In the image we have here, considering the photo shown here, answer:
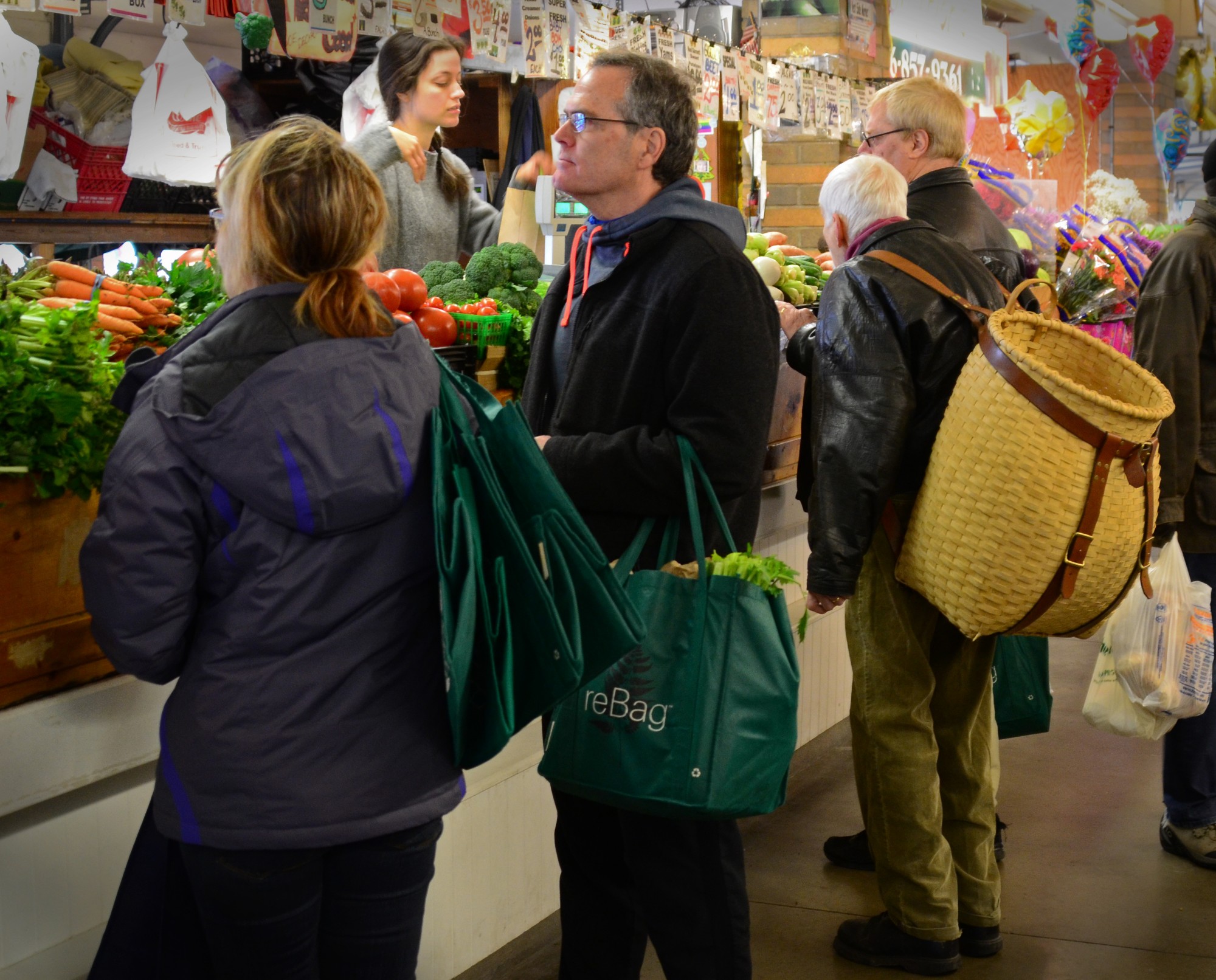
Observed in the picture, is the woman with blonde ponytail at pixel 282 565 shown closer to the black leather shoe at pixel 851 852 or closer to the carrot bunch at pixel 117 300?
the carrot bunch at pixel 117 300

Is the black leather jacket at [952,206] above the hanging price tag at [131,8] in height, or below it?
below

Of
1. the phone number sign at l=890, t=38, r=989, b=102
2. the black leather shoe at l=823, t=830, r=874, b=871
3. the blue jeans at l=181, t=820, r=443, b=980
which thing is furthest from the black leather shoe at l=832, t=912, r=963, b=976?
the phone number sign at l=890, t=38, r=989, b=102

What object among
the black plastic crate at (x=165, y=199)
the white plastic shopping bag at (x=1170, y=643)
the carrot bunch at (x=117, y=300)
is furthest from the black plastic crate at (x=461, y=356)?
the black plastic crate at (x=165, y=199)

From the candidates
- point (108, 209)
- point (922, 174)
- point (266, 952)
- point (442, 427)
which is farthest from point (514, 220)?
point (266, 952)

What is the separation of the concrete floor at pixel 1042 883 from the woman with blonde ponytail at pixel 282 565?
1.34m

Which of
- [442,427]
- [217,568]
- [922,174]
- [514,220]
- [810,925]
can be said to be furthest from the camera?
[514,220]

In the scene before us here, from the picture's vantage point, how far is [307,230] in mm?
1549

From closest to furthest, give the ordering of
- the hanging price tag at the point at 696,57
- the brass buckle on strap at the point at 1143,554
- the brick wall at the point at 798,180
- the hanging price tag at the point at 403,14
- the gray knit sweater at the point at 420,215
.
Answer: the brass buckle on strap at the point at 1143,554, the hanging price tag at the point at 403,14, the gray knit sweater at the point at 420,215, the hanging price tag at the point at 696,57, the brick wall at the point at 798,180

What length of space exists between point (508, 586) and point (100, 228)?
4601 mm

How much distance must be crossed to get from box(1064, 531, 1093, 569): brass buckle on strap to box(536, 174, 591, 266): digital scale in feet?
7.87

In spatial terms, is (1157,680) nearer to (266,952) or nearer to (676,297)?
(676,297)

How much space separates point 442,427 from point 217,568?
327 mm

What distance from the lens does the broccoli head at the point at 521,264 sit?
318cm

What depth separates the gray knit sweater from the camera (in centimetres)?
380
